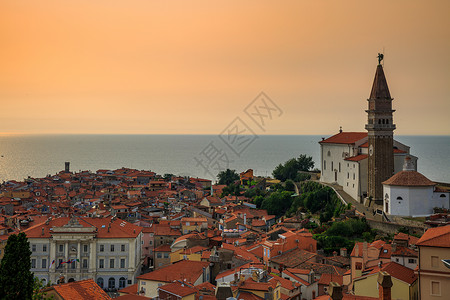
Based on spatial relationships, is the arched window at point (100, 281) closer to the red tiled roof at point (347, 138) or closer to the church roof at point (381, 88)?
the church roof at point (381, 88)

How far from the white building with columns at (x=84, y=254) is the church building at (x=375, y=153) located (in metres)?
19.6

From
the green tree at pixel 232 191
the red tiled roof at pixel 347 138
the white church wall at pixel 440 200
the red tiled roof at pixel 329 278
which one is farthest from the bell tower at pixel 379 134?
the green tree at pixel 232 191

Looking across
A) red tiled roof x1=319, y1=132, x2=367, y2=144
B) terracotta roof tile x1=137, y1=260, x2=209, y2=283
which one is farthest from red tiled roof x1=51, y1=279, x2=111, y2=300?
red tiled roof x1=319, y1=132, x2=367, y2=144

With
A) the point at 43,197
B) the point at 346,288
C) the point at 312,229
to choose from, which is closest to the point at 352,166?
the point at 312,229

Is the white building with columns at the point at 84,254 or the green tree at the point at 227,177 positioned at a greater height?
the green tree at the point at 227,177

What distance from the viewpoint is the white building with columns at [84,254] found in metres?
35.1

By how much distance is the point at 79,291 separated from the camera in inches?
714

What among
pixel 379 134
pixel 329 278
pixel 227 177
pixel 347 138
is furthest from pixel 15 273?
pixel 227 177

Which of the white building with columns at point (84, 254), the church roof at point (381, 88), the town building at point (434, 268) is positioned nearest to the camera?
the town building at point (434, 268)

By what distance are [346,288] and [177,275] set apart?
27.9 ft

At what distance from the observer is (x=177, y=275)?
87.5 feet

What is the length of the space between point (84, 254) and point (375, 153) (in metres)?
23.6

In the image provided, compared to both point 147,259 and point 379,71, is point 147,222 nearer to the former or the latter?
point 147,259

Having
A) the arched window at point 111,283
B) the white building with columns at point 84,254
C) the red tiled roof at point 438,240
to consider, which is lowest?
the arched window at point 111,283
